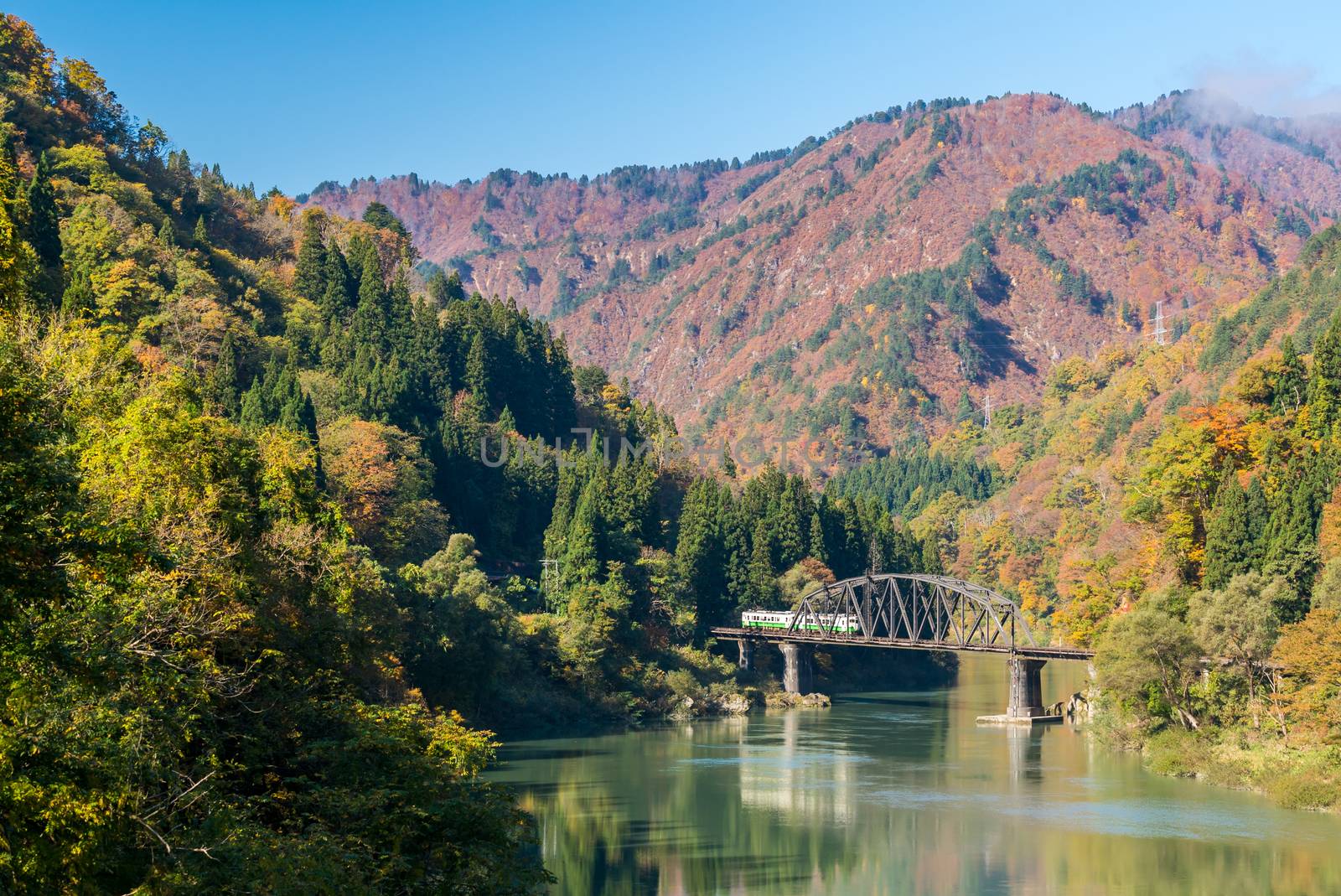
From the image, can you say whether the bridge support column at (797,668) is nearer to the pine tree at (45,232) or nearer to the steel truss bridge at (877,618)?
the steel truss bridge at (877,618)

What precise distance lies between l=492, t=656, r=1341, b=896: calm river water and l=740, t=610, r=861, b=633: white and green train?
65.1ft

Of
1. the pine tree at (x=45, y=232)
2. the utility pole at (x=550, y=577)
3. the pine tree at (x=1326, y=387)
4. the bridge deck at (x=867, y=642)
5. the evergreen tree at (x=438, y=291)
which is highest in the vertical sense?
the evergreen tree at (x=438, y=291)

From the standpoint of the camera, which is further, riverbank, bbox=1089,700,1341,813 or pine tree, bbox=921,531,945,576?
pine tree, bbox=921,531,945,576

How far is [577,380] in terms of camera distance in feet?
442

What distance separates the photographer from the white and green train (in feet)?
314

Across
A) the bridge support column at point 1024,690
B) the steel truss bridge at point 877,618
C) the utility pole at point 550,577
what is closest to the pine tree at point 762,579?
the steel truss bridge at point 877,618

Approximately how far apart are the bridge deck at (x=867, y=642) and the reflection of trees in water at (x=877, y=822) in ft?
28.3

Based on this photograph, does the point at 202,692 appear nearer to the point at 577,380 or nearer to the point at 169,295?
the point at 169,295

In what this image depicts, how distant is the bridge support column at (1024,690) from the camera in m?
82.6

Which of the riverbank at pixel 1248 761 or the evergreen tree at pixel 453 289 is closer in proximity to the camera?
the riverbank at pixel 1248 761

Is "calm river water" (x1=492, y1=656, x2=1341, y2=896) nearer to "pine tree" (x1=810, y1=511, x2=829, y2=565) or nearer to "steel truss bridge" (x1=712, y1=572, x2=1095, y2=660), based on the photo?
"steel truss bridge" (x1=712, y1=572, x2=1095, y2=660)

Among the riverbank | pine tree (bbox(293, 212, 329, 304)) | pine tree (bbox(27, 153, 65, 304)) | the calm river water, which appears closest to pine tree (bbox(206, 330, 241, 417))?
pine tree (bbox(27, 153, 65, 304))

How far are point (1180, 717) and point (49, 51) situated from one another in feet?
300

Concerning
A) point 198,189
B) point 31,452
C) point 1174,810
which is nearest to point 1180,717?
point 1174,810
